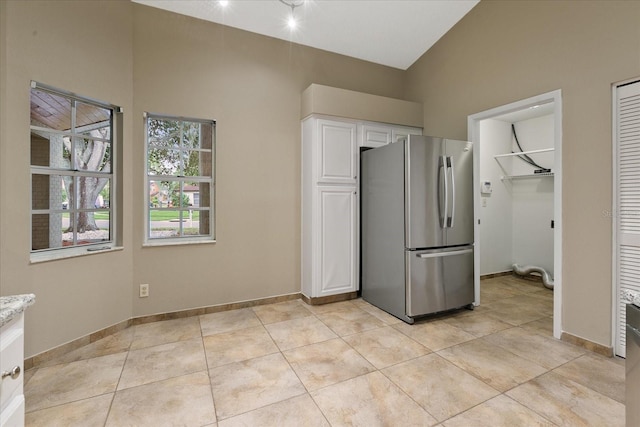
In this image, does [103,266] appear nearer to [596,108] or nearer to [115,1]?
[115,1]

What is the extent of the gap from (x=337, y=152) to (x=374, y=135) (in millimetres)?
593

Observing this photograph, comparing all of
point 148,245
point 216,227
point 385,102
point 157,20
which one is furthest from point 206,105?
point 385,102

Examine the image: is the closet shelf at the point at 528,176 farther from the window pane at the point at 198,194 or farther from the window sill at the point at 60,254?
the window sill at the point at 60,254

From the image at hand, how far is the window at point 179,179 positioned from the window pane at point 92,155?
35cm

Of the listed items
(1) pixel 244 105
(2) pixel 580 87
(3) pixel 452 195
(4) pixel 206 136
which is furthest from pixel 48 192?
(2) pixel 580 87

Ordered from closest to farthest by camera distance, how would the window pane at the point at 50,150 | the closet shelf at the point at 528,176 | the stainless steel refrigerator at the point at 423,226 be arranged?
1. the window pane at the point at 50,150
2. the stainless steel refrigerator at the point at 423,226
3. the closet shelf at the point at 528,176

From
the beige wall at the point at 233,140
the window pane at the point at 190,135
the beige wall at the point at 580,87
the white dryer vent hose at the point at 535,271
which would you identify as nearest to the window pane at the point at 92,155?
the beige wall at the point at 233,140

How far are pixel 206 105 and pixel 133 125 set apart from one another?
735 mm

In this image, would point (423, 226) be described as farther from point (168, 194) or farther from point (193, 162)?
point (168, 194)

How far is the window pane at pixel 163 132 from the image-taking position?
3.09 metres

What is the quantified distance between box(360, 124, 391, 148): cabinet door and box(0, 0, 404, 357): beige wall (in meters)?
0.72

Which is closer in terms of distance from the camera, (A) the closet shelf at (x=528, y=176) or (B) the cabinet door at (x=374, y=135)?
(B) the cabinet door at (x=374, y=135)

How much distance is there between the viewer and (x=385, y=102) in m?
3.76

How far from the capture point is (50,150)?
241cm
